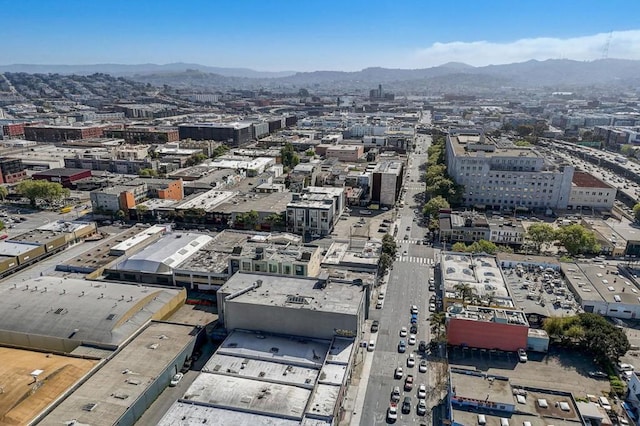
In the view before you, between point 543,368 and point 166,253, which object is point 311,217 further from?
point 543,368

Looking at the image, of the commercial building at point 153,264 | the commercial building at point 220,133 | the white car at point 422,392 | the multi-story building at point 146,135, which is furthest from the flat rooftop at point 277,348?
the multi-story building at point 146,135

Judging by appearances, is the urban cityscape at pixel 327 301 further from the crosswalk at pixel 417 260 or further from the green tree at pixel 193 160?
the green tree at pixel 193 160

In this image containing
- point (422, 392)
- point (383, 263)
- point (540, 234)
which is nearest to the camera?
point (422, 392)

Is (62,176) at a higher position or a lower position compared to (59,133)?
lower

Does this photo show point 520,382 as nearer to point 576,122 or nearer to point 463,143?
point 463,143

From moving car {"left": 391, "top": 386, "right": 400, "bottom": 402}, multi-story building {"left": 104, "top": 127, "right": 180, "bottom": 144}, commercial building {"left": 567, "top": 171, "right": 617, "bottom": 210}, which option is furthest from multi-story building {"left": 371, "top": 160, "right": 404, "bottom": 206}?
multi-story building {"left": 104, "top": 127, "right": 180, "bottom": 144}

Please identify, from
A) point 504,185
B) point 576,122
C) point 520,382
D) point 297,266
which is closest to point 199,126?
point 504,185

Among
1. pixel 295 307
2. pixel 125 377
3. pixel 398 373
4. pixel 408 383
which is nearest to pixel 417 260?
pixel 398 373
